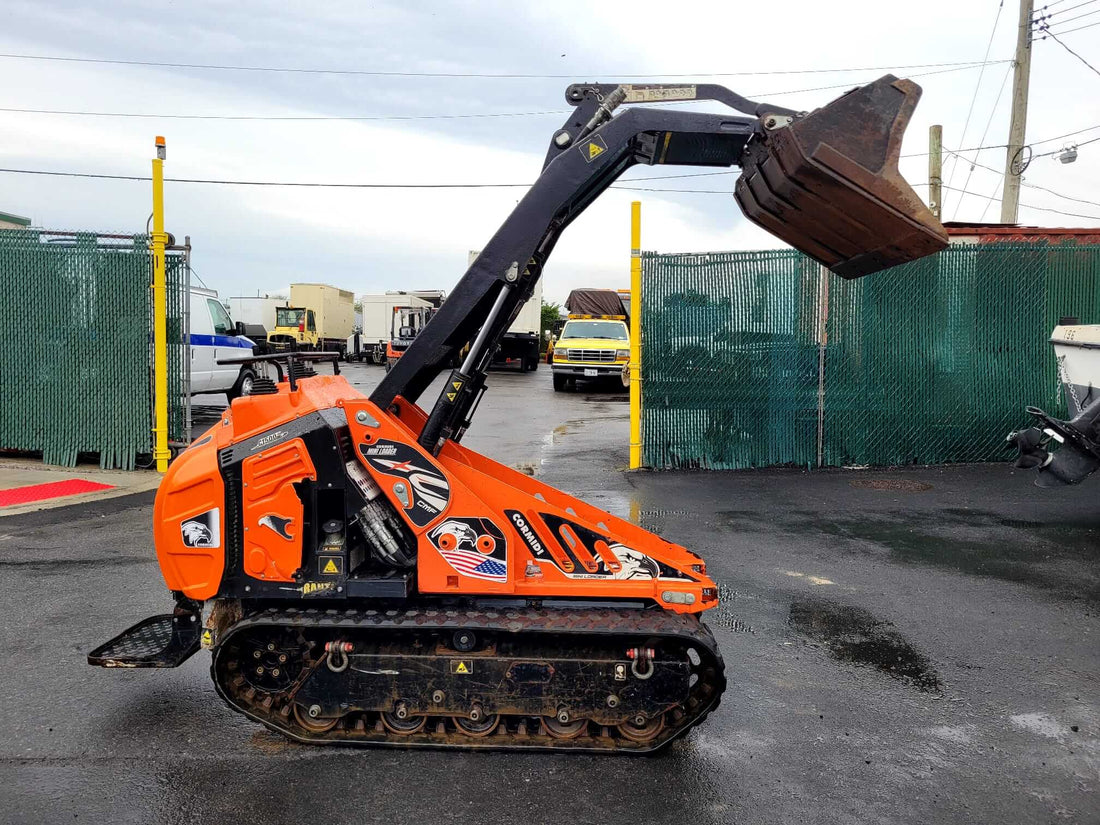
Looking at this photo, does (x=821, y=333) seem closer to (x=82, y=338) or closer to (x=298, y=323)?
(x=82, y=338)

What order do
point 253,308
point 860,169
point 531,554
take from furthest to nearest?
point 253,308, point 531,554, point 860,169

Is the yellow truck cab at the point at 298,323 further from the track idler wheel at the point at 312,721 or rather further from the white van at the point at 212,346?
the track idler wheel at the point at 312,721

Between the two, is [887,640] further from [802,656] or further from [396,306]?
[396,306]

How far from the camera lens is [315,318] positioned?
4278 centimetres

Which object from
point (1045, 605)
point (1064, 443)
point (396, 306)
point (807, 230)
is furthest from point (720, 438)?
point (396, 306)

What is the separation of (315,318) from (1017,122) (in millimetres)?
32909

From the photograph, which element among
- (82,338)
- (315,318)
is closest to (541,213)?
(82,338)

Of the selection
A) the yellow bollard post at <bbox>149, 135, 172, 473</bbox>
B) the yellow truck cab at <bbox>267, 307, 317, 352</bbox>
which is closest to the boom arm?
the yellow bollard post at <bbox>149, 135, 172, 473</bbox>

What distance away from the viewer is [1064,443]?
7.38 m

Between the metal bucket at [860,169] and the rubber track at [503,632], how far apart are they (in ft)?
6.63

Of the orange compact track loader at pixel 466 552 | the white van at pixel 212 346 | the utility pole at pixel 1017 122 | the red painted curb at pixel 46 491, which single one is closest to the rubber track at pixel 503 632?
the orange compact track loader at pixel 466 552

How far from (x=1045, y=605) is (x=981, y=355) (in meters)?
5.59

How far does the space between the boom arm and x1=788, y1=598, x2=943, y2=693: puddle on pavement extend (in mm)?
2327

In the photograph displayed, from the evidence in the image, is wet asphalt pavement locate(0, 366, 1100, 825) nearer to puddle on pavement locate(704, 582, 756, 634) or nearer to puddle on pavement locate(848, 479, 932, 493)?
puddle on pavement locate(704, 582, 756, 634)
